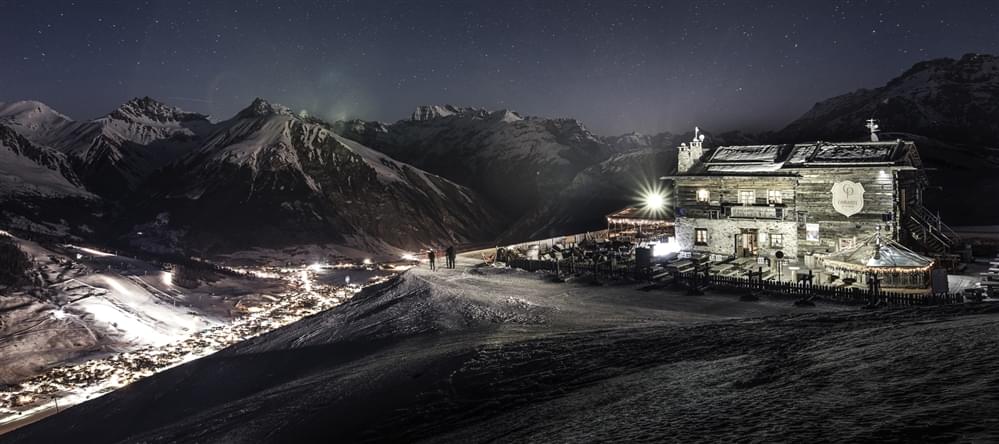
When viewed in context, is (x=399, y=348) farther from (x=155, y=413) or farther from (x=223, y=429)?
(x=155, y=413)

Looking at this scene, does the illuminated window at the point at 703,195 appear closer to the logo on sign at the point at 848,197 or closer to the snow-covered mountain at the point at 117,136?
the logo on sign at the point at 848,197

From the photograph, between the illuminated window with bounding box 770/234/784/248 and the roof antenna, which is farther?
the illuminated window with bounding box 770/234/784/248

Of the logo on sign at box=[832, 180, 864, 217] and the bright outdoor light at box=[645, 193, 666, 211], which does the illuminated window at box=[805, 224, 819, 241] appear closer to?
the logo on sign at box=[832, 180, 864, 217]

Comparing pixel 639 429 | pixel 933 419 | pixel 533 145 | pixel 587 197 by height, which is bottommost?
pixel 639 429

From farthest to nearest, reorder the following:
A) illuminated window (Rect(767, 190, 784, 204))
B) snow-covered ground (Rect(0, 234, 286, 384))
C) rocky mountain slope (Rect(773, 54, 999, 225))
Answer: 1. rocky mountain slope (Rect(773, 54, 999, 225))
2. illuminated window (Rect(767, 190, 784, 204))
3. snow-covered ground (Rect(0, 234, 286, 384))

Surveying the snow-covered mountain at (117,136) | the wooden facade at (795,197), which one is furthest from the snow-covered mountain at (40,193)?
the wooden facade at (795,197)

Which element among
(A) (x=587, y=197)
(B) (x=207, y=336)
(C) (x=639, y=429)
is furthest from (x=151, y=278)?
(A) (x=587, y=197)

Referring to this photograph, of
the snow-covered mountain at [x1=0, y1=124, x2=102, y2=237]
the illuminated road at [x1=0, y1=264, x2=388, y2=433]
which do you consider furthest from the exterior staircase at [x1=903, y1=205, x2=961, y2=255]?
the snow-covered mountain at [x1=0, y1=124, x2=102, y2=237]
